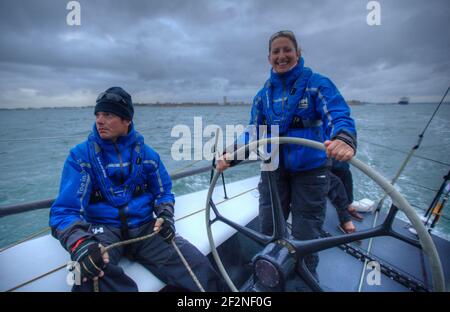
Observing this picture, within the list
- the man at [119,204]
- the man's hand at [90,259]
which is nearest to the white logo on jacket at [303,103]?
the man at [119,204]

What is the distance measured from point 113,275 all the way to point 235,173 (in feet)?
17.4

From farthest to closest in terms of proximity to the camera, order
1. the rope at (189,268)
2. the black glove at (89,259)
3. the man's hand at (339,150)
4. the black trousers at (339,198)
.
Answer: the black trousers at (339,198) < the rope at (189,268) < the black glove at (89,259) < the man's hand at (339,150)

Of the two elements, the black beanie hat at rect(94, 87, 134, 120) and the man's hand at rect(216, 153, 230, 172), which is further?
the black beanie hat at rect(94, 87, 134, 120)

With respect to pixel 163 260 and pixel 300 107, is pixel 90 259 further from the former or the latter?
pixel 300 107

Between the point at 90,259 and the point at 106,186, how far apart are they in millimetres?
466

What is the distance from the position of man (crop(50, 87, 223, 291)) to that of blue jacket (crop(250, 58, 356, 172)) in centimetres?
84

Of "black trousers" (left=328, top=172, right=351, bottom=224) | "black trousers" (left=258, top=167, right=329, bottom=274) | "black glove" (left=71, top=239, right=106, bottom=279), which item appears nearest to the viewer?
"black glove" (left=71, top=239, right=106, bottom=279)

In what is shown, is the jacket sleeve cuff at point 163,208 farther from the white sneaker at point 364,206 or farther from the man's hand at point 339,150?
the white sneaker at point 364,206

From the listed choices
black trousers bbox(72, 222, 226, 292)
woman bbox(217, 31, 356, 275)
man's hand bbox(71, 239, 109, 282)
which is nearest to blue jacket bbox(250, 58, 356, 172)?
woman bbox(217, 31, 356, 275)

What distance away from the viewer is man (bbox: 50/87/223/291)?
1.24m

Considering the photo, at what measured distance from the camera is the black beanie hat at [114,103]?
1457 millimetres

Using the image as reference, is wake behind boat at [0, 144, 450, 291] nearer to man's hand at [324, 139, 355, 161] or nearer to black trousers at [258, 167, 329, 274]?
black trousers at [258, 167, 329, 274]

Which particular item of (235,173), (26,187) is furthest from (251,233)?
(26,187)
